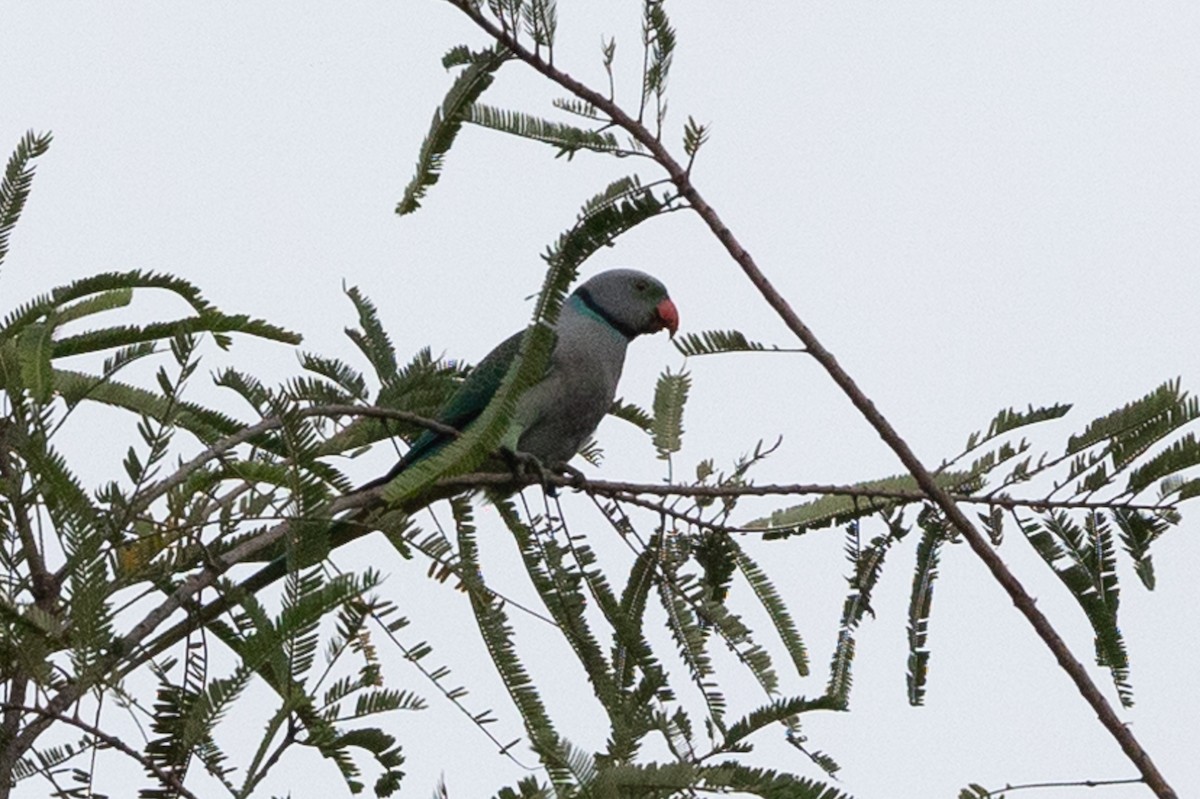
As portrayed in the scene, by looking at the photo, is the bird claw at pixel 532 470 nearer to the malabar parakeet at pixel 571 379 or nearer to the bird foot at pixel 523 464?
the bird foot at pixel 523 464

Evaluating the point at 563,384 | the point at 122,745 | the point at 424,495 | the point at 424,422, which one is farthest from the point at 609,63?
the point at 563,384

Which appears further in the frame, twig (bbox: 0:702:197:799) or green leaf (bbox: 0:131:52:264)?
green leaf (bbox: 0:131:52:264)

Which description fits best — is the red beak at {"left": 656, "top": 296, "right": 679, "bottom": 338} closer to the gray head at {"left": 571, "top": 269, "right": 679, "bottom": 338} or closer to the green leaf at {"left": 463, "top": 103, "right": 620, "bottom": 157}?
the gray head at {"left": 571, "top": 269, "right": 679, "bottom": 338}

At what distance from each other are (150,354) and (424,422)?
2.40ft

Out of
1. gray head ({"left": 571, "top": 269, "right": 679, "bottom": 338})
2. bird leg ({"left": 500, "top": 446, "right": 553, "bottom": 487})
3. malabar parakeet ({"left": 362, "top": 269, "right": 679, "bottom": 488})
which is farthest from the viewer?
gray head ({"left": 571, "top": 269, "right": 679, "bottom": 338})

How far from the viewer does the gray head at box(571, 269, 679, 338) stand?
21.2ft

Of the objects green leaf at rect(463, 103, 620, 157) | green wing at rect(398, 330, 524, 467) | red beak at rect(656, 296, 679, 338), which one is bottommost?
green leaf at rect(463, 103, 620, 157)

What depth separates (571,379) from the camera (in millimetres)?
5809

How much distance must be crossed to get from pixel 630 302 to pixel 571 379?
818 mm

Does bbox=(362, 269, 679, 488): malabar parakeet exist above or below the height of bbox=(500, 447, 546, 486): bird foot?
above

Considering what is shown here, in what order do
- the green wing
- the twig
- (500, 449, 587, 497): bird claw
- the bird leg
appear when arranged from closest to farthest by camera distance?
the twig → (500, 449, 587, 497): bird claw → the bird leg → the green wing

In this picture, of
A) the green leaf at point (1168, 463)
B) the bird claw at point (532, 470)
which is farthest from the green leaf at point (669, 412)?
the green leaf at point (1168, 463)

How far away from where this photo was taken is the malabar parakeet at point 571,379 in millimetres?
5207

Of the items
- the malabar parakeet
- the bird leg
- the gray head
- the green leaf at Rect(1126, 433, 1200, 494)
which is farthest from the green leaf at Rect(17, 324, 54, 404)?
the gray head
